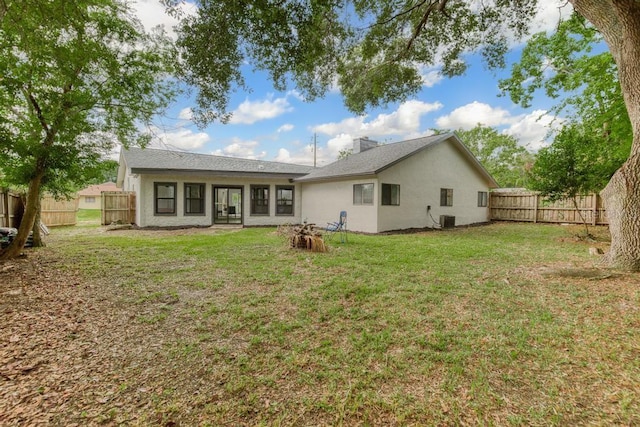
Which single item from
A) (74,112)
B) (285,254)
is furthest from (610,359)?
(74,112)

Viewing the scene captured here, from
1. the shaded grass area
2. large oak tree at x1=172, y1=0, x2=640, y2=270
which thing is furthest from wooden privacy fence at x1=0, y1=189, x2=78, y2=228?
large oak tree at x1=172, y1=0, x2=640, y2=270

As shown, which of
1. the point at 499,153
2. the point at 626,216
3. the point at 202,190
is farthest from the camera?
the point at 499,153

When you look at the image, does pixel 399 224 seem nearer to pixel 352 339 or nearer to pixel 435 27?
pixel 435 27

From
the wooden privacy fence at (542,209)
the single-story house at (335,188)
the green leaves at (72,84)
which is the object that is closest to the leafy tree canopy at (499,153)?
the wooden privacy fence at (542,209)

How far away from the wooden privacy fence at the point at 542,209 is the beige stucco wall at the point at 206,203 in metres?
11.7

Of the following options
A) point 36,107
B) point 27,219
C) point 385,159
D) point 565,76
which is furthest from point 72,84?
point 565,76

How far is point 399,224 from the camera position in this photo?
12.2 metres

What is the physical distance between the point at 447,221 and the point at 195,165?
1192cm

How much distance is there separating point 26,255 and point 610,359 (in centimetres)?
1008

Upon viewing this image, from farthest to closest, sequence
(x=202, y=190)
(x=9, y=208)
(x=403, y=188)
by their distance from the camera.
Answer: (x=202, y=190), (x=403, y=188), (x=9, y=208)

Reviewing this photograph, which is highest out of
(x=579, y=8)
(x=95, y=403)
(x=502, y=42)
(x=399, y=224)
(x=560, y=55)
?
(x=560, y=55)

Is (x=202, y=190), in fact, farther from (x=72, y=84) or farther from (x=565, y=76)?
(x=565, y=76)

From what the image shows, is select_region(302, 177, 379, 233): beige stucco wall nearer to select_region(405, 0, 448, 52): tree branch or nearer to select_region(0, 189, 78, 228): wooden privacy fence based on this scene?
select_region(405, 0, 448, 52): tree branch

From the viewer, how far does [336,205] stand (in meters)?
13.1
